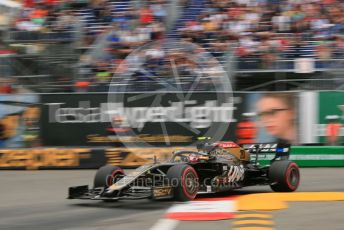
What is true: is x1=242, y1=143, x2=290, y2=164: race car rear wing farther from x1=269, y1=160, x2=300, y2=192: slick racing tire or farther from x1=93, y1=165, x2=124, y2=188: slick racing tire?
x1=93, y1=165, x2=124, y2=188: slick racing tire

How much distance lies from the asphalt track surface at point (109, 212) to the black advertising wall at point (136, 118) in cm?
366

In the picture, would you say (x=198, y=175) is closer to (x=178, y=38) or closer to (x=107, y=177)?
(x=107, y=177)

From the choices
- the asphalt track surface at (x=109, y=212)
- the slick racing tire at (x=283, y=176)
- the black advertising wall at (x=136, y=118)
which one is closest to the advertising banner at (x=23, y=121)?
the black advertising wall at (x=136, y=118)

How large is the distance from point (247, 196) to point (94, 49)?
9.33m

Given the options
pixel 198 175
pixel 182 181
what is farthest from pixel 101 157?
pixel 182 181

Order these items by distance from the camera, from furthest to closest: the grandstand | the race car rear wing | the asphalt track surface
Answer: the grandstand, the race car rear wing, the asphalt track surface

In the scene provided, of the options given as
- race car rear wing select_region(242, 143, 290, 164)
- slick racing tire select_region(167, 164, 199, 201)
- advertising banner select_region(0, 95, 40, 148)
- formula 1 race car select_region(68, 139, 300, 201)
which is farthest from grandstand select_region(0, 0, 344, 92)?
slick racing tire select_region(167, 164, 199, 201)

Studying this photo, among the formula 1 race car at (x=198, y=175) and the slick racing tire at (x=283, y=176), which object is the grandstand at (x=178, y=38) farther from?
the slick racing tire at (x=283, y=176)

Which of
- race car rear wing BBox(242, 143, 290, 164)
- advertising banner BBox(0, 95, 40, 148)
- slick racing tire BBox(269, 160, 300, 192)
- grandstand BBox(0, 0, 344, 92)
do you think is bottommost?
slick racing tire BBox(269, 160, 300, 192)

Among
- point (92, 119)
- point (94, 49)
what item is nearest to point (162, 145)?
point (92, 119)

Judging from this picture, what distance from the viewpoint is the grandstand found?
17156 mm

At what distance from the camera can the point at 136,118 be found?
16.5 meters

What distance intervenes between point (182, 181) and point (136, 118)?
24.4 ft

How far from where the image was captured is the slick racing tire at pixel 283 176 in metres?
10.8
